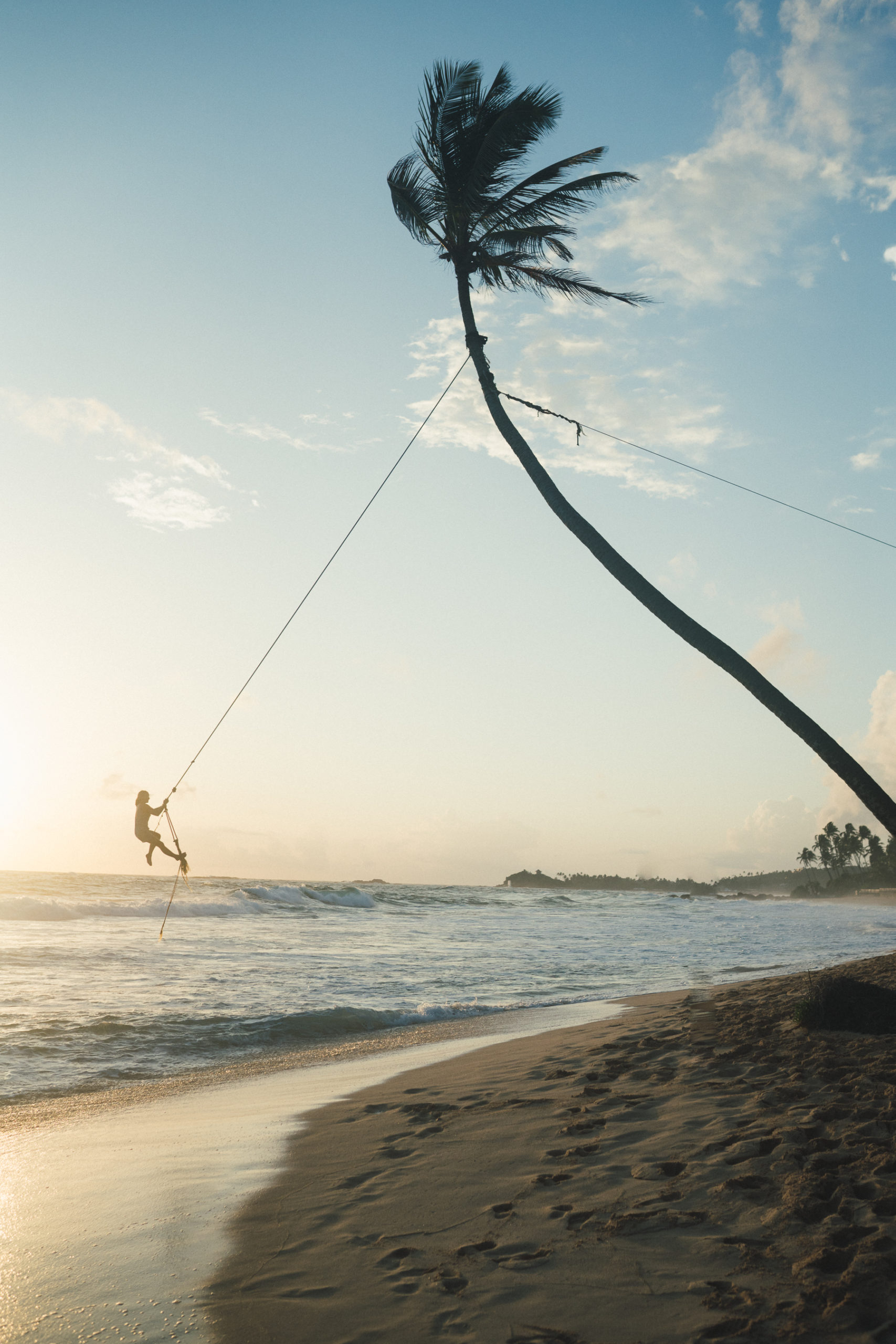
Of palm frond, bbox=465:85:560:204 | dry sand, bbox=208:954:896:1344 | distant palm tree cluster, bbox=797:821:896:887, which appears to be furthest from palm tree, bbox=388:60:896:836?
distant palm tree cluster, bbox=797:821:896:887

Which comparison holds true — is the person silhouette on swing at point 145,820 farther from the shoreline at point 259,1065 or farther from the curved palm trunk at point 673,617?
the curved palm trunk at point 673,617

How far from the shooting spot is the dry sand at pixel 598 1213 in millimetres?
2938

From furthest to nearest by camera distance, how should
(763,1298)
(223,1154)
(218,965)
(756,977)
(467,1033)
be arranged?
(218,965), (756,977), (467,1033), (223,1154), (763,1298)

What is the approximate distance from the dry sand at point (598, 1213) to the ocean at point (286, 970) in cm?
430

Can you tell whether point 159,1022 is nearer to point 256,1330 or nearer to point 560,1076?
point 560,1076

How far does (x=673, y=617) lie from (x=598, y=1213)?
6.04m

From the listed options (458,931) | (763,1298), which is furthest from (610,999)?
(458,931)

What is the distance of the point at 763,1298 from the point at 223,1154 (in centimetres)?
389

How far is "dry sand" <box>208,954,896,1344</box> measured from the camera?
2.94 meters

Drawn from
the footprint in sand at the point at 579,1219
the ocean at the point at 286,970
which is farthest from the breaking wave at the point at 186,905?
the footprint in sand at the point at 579,1219

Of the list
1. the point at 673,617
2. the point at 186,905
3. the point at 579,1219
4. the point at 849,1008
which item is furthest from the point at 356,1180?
the point at 186,905

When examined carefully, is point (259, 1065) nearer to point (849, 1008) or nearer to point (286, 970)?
point (849, 1008)

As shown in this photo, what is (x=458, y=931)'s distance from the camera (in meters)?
27.3

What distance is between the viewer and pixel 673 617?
8586 millimetres
